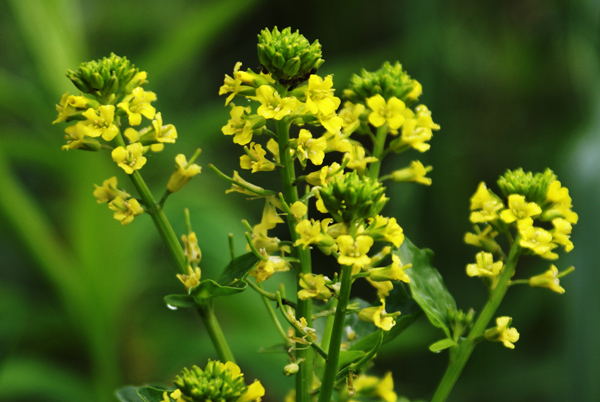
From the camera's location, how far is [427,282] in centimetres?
88

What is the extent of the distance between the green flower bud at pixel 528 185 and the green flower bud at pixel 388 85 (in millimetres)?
166

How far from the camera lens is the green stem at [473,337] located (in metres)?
0.80

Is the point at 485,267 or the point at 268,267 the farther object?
the point at 485,267

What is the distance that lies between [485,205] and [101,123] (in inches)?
18.4

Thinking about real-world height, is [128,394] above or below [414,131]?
below

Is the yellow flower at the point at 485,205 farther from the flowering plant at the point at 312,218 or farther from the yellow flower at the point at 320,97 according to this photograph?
the yellow flower at the point at 320,97

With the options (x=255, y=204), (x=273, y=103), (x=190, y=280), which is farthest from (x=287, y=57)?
(x=255, y=204)

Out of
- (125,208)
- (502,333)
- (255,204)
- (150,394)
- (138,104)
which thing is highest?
(255,204)

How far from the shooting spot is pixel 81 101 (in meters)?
0.77

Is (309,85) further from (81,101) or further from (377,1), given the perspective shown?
(377,1)

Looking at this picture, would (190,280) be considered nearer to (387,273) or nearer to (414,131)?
(387,273)

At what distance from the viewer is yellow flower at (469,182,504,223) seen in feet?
2.70

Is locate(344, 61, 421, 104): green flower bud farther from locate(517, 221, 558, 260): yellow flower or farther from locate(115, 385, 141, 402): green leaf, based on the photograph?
locate(115, 385, 141, 402): green leaf

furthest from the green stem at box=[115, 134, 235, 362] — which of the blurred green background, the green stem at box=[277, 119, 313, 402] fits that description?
the blurred green background
